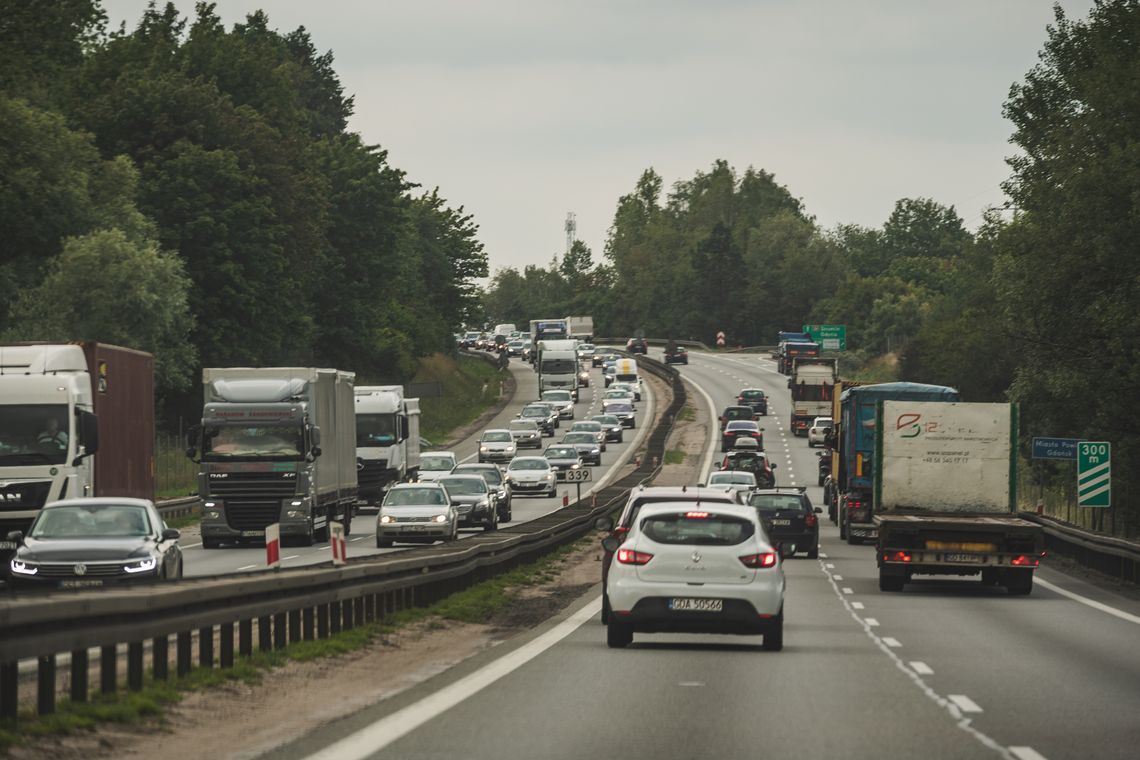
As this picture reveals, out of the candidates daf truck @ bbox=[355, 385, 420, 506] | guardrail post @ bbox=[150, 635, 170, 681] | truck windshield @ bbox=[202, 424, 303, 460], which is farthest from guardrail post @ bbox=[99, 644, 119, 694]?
daf truck @ bbox=[355, 385, 420, 506]

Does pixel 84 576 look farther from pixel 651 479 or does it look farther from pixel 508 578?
pixel 651 479

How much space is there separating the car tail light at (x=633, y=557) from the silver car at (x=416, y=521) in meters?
22.4

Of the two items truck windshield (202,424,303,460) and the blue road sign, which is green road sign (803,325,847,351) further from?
truck windshield (202,424,303,460)

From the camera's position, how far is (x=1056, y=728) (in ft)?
42.9

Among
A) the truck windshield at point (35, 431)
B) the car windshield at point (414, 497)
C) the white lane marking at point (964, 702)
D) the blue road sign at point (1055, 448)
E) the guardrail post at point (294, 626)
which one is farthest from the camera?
the blue road sign at point (1055, 448)

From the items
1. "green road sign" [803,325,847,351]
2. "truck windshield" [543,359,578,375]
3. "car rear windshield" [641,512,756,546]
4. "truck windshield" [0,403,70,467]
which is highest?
"green road sign" [803,325,847,351]

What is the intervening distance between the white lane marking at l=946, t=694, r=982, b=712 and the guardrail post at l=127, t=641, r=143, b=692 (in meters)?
5.85

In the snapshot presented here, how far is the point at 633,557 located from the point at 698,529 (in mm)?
706

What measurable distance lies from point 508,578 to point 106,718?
1909 cm

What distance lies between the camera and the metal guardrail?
1177 cm

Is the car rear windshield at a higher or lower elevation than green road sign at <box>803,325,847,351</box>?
lower

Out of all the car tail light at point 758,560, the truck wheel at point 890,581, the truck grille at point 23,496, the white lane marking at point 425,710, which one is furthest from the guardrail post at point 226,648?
the truck wheel at point 890,581

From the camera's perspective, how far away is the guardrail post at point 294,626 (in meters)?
18.5

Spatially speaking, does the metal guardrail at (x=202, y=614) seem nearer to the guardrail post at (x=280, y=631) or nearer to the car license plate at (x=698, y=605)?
the guardrail post at (x=280, y=631)
